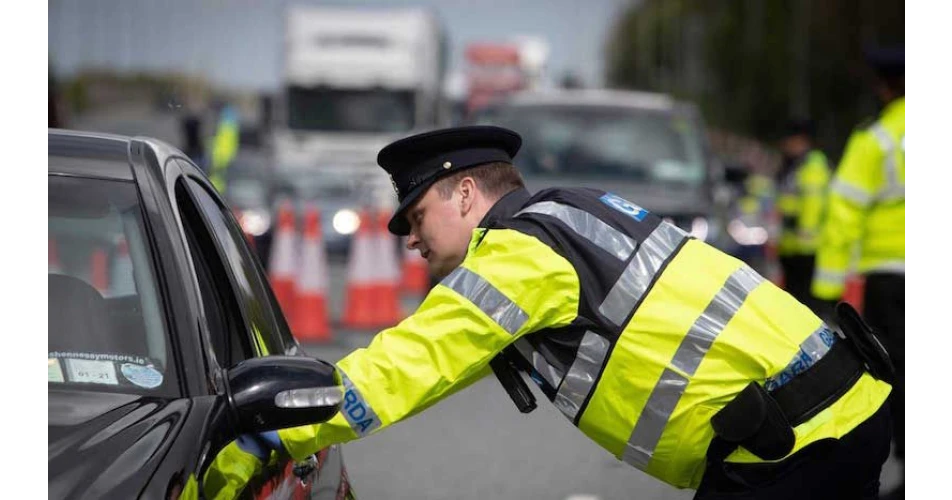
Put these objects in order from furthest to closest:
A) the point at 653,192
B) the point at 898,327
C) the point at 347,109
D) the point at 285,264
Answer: the point at 347,109, the point at 285,264, the point at 653,192, the point at 898,327

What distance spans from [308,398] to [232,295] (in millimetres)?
883

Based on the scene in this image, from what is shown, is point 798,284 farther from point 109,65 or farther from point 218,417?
point 109,65

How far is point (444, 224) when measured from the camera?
12.4 ft

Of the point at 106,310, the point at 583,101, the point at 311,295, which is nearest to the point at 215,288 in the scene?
the point at 106,310

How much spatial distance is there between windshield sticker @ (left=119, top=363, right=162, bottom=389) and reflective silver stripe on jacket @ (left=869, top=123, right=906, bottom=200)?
16.0 ft

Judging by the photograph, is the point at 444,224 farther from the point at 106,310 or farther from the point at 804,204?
the point at 804,204

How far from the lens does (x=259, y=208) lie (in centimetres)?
2344

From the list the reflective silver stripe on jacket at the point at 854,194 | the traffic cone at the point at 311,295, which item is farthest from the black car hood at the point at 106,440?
the traffic cone at the point at 311,295

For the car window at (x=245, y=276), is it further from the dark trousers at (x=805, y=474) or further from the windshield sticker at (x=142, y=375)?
the dark trousers at (x=805, y=474)

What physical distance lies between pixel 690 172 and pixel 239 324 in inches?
384

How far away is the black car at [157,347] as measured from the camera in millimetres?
3012

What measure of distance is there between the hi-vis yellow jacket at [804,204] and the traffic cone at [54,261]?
11759 mm

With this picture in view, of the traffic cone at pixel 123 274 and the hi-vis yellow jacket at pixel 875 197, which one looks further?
the hi-vis yellow jacket at pixel 875 197

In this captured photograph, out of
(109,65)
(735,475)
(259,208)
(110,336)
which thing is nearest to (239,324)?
(110,336)
